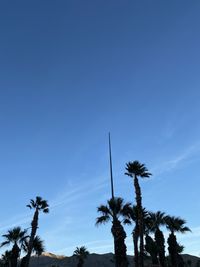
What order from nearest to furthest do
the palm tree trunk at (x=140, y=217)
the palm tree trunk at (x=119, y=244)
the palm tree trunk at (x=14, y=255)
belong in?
1. the palm tree trunk at (x=119, y=244)
2. the palm tree trunk at (x=140, y=217)
3. the palm tree trunk at (x=14, y=255)

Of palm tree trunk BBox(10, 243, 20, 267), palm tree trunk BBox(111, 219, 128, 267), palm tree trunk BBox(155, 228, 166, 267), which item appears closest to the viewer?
palm tree trunk BBox(111, 219, 128, 267)

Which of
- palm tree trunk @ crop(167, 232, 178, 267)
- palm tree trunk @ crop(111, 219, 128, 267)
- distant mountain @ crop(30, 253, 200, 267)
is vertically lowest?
palm tree trunk @ crop(111, 219, 128, 267)

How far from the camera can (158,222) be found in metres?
53.8

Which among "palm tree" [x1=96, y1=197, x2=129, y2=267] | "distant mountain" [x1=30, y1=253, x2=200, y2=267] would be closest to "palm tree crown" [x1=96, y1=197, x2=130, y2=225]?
"palm tree" [x1=96, y1=197, x2=129, y2=267]

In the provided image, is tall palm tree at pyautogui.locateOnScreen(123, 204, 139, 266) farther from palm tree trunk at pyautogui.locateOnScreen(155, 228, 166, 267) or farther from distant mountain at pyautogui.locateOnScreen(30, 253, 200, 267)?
distant mountain at pyautogui.locateOnScreen(30, 253, 200, 267)

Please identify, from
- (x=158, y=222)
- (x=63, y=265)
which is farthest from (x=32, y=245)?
(x=63, y=265)

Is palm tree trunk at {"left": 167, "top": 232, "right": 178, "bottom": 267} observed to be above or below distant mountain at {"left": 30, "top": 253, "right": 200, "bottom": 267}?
below

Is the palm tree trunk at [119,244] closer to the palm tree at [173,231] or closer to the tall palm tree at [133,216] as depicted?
the tall palm tree at [133,216]

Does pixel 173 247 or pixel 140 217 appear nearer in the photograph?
pixel 140 217

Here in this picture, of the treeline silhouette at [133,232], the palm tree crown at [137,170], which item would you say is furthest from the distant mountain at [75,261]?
the palm tree crown at [137,170]

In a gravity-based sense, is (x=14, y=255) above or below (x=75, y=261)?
below

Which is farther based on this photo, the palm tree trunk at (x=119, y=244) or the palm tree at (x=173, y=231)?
the palm tree at (x=173, y=231)

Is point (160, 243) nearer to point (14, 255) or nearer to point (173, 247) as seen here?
point (173, 247)

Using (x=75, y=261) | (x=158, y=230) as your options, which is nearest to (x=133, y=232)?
(x=158, y=230)
